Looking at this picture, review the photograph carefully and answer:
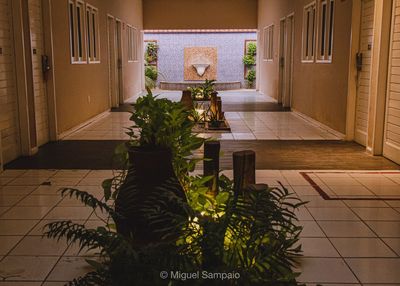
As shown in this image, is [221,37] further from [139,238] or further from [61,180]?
[139,238]

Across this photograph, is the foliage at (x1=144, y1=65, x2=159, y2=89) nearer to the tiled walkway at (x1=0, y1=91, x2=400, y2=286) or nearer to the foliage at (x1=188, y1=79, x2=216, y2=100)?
the foliage at (x1=188, y1=79, x2=216, y2=100)

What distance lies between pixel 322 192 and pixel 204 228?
270cm

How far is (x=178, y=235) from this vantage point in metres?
2.26

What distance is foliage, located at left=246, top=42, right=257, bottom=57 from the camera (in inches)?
745

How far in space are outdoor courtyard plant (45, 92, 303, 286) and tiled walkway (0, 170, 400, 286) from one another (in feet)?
2.20

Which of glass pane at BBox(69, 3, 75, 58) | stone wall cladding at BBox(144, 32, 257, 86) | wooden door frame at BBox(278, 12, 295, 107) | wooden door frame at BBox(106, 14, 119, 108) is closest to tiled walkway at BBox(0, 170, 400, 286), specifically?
glass pane at BBox(69, 3, 75, 58)

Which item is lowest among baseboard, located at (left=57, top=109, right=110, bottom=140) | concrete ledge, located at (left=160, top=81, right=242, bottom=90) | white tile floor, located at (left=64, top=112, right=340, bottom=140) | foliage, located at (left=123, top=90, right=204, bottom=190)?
white tile floor, located at (left=64, top=112, right=340, bottom=140)

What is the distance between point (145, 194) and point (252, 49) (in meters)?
17.2

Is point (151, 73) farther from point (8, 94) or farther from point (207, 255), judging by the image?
point (207, 255)

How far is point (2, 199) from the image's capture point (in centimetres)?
426

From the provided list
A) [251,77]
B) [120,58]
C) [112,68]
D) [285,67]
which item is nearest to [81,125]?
[112,68]

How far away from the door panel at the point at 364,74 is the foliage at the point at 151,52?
43.1 ft

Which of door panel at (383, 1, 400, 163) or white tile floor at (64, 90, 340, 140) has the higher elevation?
door panel at (383, 1, 400, 163)

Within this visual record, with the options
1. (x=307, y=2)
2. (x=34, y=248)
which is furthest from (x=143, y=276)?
(x=307, y=2)
